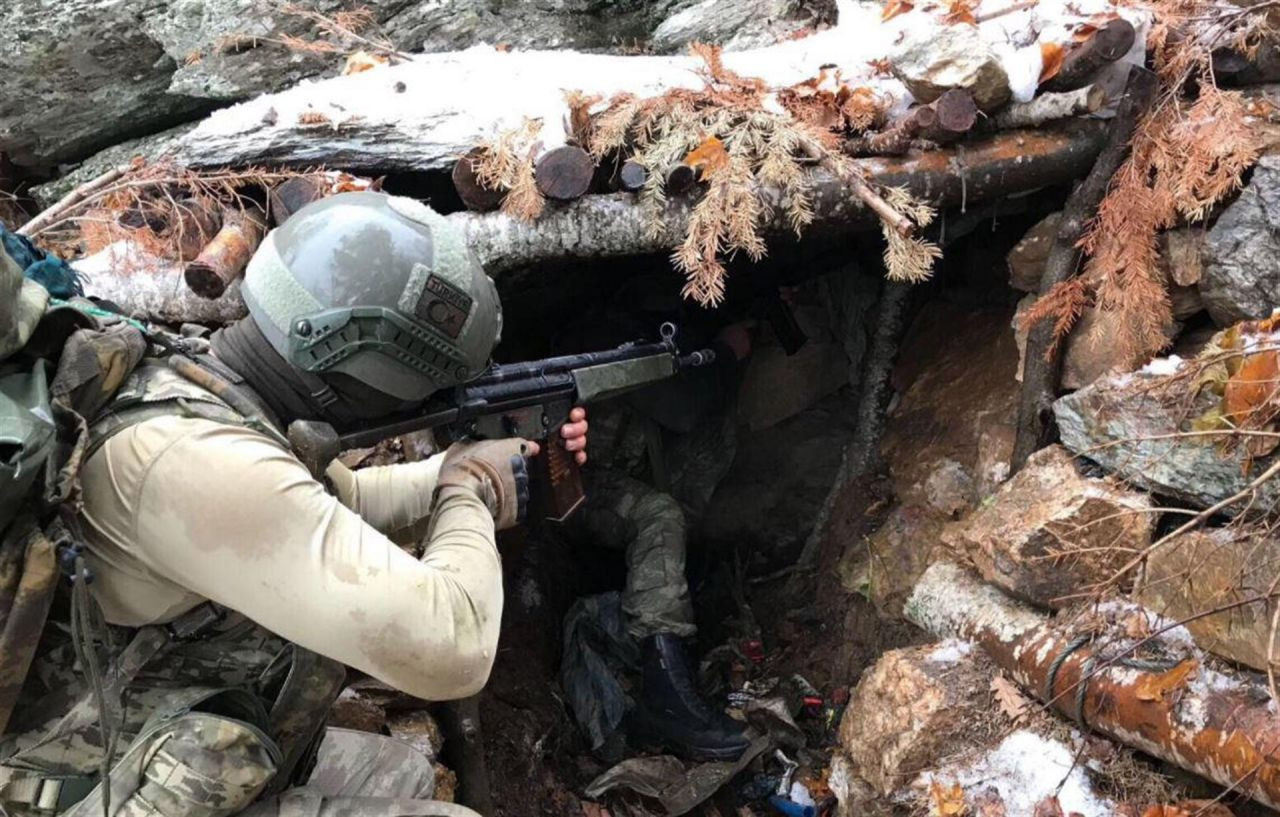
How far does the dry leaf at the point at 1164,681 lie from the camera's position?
2896 mm

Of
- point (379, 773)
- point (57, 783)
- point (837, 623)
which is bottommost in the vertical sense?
point (837, 623)

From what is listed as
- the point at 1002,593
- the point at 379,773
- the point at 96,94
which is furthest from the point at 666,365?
the point at 96,94

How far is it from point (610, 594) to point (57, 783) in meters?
3.54

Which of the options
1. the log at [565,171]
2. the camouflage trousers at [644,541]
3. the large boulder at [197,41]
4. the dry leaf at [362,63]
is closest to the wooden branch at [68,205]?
the dry leaf at [362,63]

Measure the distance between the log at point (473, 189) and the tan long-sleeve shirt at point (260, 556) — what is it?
2.42 metres

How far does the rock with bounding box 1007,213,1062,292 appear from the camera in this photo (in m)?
4.39

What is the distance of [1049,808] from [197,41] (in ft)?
23.0

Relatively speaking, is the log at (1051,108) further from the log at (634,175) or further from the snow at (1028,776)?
the snow at (1028,776)

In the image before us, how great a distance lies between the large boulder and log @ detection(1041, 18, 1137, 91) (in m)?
2.77

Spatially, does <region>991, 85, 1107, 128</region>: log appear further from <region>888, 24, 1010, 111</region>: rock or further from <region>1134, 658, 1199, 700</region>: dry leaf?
<region>1134, 658, 1199, 700</region>: dry leaf

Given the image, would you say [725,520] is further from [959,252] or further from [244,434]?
[244,434]

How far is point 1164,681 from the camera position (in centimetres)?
292

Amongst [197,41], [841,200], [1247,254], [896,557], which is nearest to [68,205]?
[197,41]

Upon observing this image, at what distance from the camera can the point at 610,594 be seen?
5.68 m
